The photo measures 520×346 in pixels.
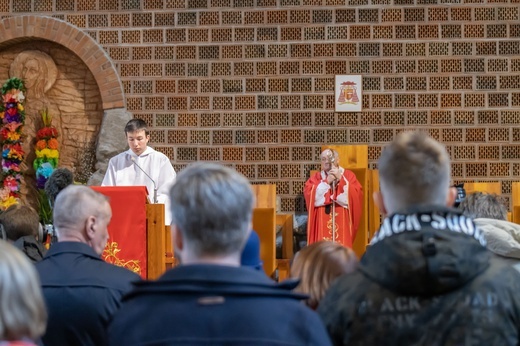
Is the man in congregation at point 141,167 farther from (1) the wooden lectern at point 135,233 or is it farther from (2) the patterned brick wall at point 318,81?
(2) the patterned brick wall at point 318,81

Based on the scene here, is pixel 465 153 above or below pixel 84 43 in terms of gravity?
below

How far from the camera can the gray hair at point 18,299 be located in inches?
80.4

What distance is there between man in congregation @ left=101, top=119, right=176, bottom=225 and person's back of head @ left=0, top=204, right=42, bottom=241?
133 inches

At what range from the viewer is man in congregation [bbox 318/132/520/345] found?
7.79ft

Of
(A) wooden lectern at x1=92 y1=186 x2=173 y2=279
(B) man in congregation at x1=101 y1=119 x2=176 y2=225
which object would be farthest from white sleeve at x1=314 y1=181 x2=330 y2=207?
(A) wooden lectern at x1=92 y1=186 x2=173 y2=279

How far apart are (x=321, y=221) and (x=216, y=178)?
791 cm

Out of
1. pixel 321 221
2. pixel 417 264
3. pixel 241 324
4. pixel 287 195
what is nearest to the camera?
pixel 241 324

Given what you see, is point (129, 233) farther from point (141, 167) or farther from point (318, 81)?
point (318, 81)

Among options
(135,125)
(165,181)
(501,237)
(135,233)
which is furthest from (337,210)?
(501,237)

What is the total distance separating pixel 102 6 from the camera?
11258 millimetres

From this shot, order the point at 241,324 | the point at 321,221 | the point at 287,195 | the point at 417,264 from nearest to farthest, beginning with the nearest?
the point at 241,324
the point at 417,264
the point at 321,221
the point at 287,195

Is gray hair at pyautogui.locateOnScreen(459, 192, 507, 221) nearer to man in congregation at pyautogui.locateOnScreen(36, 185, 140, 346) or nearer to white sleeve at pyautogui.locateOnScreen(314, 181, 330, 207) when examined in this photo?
man in congregation at pyautogui.locateOnScreen(36, 185, 140, 346)

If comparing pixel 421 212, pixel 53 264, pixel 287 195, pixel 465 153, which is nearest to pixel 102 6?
pixel 287 195

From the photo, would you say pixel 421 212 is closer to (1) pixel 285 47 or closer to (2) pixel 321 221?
(2) pixel 321 221
